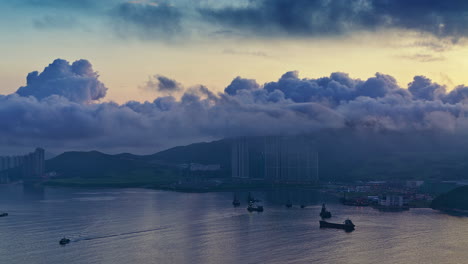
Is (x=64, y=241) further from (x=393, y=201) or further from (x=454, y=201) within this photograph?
(x=454, y=201)

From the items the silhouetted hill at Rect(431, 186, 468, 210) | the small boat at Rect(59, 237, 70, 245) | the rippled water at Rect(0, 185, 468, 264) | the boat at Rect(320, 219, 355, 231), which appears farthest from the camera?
the silhouetted hill at Rect(431, 186, 468, 210)

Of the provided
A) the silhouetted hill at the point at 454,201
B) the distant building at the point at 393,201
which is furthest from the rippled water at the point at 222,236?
the distant building at the point at 393,201

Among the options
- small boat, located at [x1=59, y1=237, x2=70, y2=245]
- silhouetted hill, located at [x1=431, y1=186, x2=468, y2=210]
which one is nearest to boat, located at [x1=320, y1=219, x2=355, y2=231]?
silhouetted hill, located at [x1=431, y1=186, x2=468, y2=210]

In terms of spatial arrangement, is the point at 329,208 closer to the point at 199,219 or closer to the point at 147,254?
the point at 199,219

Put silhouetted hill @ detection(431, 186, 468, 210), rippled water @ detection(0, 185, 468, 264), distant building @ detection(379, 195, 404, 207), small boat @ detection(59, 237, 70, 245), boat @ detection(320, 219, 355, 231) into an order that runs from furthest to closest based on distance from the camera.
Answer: distant building @ detection(379, 195, 404, 207), silhouetted hill @ detection(431, 186, 468, 210), boat @ detection(320, 219, 355, 231), small boat @ detection(59, 237, 70, 245), rippled water @ detection(0, 185, 468, 264)

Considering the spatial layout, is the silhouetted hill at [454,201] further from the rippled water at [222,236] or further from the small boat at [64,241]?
the small boat at [64,241]

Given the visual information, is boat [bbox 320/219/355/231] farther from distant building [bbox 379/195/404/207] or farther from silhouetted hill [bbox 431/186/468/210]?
distant building [bbox 379/195/404/207]

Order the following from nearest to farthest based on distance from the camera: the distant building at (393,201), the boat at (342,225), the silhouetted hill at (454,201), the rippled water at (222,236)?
the rippled water at (222,236) < the boat at (342,225) < the silhouetted hill at (454,201) < the distant building at (393,201)
